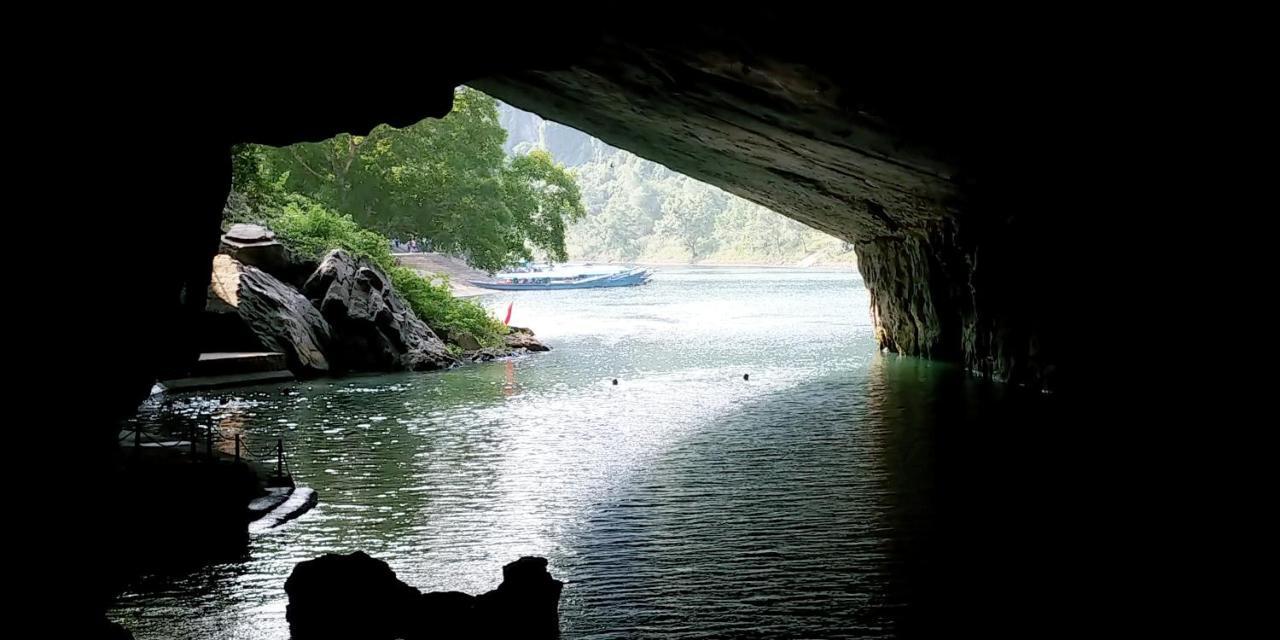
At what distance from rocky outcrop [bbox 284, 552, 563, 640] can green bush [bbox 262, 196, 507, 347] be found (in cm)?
2514

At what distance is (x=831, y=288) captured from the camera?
71688mm

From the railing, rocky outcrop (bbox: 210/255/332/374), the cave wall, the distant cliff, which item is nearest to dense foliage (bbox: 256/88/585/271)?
rocky outcrop (bbox: 210/255/332/374)

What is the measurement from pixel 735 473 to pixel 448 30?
316 inches

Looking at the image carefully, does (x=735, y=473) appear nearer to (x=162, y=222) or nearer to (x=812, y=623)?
(x=812, y=623)

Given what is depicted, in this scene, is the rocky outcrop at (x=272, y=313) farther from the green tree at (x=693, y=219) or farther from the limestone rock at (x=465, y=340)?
the green tree at (x=693, y=219)

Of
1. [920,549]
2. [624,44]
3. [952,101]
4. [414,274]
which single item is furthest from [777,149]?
[414,274]

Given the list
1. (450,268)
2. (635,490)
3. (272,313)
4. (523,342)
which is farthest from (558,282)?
(635,490)

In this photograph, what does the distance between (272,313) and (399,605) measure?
20806 mm

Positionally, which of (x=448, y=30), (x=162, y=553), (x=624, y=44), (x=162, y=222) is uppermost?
(x=624, y=44)

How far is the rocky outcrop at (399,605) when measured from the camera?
8.42 m

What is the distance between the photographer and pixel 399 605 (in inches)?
337

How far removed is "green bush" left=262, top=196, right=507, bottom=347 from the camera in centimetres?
3334

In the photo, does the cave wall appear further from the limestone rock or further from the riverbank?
the riverbank

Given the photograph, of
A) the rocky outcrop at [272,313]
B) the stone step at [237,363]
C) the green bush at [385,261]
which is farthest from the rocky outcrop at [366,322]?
the stone step at [237,363]
